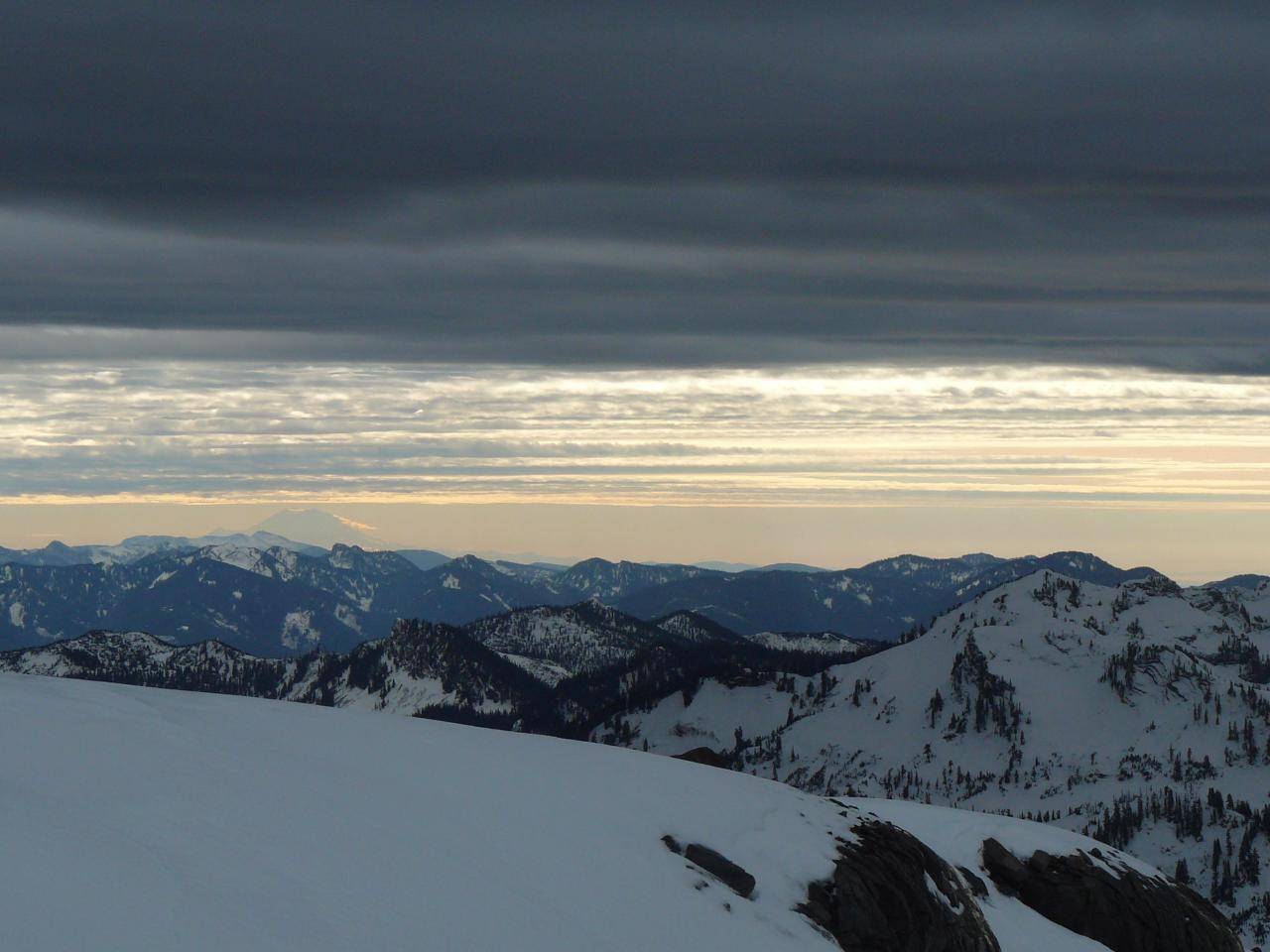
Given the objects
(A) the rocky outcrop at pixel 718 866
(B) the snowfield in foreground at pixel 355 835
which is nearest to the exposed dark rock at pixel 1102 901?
(B) the snowfield in foreground at pixel 355 835

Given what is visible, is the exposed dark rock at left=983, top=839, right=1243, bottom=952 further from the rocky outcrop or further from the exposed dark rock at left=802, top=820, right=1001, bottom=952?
the rocky outcrop

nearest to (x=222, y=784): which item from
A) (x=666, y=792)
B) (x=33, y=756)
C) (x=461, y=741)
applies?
(x=33, y=756)

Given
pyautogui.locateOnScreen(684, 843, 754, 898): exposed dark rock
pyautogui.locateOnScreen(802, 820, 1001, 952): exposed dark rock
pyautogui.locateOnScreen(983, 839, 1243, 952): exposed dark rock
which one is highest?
pyautogui.locateOnScreen(684, 843, 754, 898): exposed dark rock

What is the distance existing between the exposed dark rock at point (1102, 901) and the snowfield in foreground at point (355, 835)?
2877 cm

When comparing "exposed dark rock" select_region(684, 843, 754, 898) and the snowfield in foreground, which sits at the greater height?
the snowfield in foreground

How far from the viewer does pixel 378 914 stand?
4028 centimetres

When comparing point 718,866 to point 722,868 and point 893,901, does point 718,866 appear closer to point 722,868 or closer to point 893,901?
point 722,868

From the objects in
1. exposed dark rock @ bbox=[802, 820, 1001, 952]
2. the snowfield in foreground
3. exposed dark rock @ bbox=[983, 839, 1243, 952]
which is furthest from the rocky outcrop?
exposed dark rock @ bbox=[983, 839, 1243, 952]

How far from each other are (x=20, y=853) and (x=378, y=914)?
1119 cm

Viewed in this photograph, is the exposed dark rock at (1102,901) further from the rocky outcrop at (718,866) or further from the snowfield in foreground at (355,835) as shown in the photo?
the rocky outcrop at (718,866)

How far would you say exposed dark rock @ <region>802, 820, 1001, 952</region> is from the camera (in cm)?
5987

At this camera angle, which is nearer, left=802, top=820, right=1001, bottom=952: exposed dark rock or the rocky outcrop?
the rocky outcrop

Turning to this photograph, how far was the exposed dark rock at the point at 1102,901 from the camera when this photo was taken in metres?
96.6

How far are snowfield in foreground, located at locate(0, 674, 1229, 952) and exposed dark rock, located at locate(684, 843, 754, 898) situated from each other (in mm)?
776
